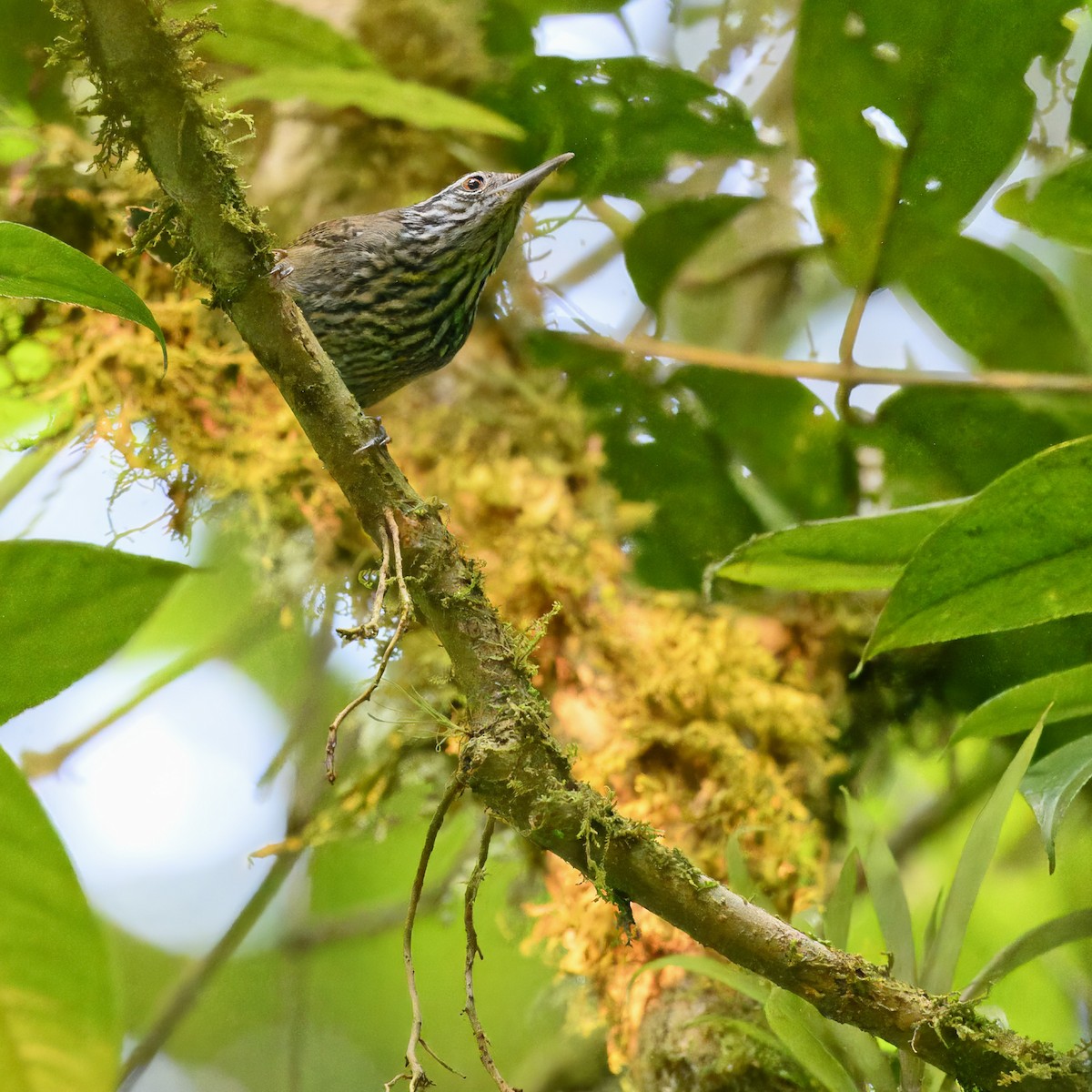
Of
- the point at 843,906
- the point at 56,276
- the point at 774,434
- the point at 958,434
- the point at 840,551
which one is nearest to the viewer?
the point at 56,276

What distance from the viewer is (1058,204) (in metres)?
1.49

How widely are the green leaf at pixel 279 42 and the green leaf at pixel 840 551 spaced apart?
1.21m

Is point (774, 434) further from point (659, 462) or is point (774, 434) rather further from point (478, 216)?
point (478, 216)

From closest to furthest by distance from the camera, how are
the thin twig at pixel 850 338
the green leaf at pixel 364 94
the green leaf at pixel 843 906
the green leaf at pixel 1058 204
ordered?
the green leaf at pixel 843 906 → the green leaf at pixel 1058 204 → the green leaf at pixel 364 94 → the thin twig at pixel 850 338

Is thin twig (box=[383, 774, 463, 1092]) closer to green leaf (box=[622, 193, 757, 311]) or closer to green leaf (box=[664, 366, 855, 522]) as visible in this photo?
green leaf (box=[664, 366, 855, 522])

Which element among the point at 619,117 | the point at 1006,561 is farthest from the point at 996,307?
the point at 1006,561

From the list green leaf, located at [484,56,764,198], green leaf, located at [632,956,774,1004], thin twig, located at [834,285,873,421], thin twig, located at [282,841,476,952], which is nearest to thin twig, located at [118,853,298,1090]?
thin twig, located at [282,841,476,952]

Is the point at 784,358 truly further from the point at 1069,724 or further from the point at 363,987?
the point at 363,987

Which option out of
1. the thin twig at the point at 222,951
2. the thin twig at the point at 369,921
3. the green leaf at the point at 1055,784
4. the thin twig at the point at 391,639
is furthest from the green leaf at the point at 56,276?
the thin twig at the point at 369,921

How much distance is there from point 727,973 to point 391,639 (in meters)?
0.60

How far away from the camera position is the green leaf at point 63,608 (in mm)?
1256

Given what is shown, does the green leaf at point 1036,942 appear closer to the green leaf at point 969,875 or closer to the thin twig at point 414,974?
the green leaf at point 969,875

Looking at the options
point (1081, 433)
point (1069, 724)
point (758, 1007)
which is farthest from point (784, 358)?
point (758, 1007)

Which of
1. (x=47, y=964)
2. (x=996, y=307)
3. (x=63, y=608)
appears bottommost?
(x=47, y=964)
